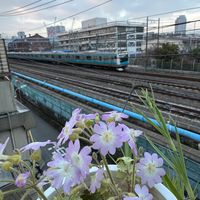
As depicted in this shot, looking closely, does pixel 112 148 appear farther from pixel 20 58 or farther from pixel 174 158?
pixel 20 58

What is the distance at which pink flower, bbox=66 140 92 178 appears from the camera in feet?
1.53

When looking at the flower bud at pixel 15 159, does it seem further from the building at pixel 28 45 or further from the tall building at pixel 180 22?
the building at pixel 28 45

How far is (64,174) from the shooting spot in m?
0.48

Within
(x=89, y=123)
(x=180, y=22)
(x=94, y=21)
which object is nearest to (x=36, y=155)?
(x=89, y=123)

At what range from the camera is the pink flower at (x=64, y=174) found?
1.52 ft

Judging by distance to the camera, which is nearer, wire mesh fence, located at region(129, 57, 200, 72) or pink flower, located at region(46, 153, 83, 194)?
pink flower, located at region(46, 153, 83, 194)

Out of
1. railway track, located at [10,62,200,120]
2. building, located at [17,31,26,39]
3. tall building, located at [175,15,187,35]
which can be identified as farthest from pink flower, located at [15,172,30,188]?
building, located at [17,31,26,39]

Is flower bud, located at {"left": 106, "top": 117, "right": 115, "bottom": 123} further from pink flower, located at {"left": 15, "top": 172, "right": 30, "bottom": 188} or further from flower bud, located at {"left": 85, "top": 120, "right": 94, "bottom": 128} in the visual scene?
pink flower, located at {"left": 15, "top": 172, "right": 30, "bottom": 188}

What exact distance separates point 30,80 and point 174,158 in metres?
15.1

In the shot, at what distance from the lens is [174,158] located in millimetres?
542

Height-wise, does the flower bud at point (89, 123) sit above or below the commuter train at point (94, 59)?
above

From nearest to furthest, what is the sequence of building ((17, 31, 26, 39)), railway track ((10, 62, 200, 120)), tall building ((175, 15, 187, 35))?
railway track ((10, 62, 200, 120)) → tall building ((175, 15, 187, 35)) → building ((17, 31, 26, 39))

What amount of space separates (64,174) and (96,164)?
0.21 m

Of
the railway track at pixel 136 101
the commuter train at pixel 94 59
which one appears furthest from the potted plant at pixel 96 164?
the commuter train at pixel 94 59
